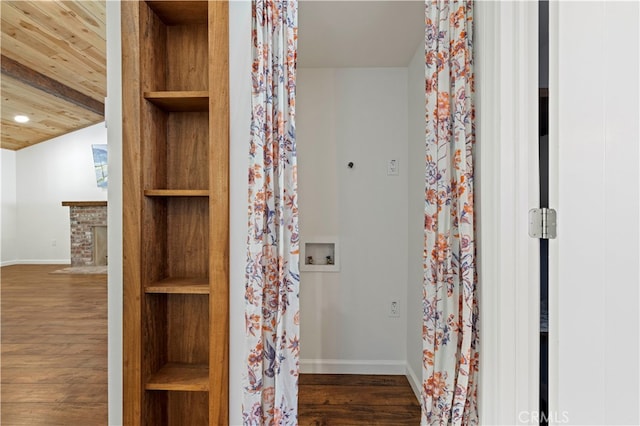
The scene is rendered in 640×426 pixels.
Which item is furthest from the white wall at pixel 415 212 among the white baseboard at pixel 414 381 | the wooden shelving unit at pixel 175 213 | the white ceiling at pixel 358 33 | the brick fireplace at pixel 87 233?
the brick fireplace at pixel 87 233

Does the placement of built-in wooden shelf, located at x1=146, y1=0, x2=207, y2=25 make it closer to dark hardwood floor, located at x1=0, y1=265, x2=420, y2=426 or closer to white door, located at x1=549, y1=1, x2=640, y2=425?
→ white door, located at x1=549, y1=1, x2=640, y2=425

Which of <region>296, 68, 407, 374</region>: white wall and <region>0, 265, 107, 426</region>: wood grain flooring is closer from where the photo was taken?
<region>0, 265, 107, 426</region>: wood grain flooring

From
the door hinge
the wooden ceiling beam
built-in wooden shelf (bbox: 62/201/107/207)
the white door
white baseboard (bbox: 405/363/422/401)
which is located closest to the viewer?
the white door

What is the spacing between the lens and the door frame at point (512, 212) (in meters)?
1.27

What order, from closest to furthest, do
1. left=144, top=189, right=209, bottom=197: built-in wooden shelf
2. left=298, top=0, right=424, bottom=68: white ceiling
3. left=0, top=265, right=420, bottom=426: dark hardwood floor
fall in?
left=144, top=189, right=209, bottom=197: built-in wooden shelf → left=298, top=0, right=424, bottom=68: white ceiling → left=0, top=265, right=420, bottom=426: dark hardwood floor

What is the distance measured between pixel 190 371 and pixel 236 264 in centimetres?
51

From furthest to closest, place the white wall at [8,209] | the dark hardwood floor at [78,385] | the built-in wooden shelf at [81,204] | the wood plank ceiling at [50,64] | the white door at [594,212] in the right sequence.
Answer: the white wall at [8,209], the built-in wooden shelf at [81,204], the wood plank ceiling at [50,64], the dark hardwood floor at [78,385], the white door at [594,212]

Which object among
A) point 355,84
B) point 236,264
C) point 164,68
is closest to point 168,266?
A: point 236,264

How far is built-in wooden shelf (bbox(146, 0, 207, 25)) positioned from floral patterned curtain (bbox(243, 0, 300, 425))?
0.24m

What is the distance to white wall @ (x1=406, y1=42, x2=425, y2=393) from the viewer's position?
7.63 feet

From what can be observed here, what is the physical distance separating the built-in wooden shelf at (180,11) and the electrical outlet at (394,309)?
2255 millimetres

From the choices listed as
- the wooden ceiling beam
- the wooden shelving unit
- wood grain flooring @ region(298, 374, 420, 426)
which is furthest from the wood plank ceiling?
wood grain flooring @ region(298, 374, 420, 426)

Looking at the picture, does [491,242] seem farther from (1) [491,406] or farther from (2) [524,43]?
(2) [524,43]

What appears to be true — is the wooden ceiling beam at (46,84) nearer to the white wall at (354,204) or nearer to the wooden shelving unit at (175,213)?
the white wall at (354,204)
